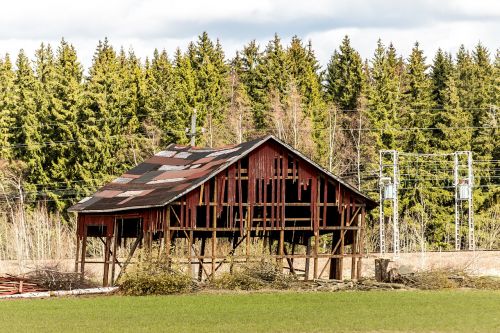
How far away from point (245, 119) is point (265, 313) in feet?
188

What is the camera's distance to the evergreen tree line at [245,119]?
79688 mm

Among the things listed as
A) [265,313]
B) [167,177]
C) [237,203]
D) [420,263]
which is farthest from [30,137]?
[265,313]

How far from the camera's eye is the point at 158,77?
91.9 m

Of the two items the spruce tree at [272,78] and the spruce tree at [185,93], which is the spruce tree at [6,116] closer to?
the spruce tree at [185,93]

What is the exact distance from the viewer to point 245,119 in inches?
3489

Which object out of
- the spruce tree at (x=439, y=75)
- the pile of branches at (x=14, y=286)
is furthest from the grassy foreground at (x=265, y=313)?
the spruce tree at (x=439, y=75)

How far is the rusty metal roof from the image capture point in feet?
138

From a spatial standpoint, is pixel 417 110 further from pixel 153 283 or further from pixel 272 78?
pixel 153 283

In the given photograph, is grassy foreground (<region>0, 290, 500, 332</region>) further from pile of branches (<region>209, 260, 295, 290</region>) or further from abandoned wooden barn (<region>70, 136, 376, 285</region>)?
abandoned wooden barn (<region>70, 136, 376, 285</region>)

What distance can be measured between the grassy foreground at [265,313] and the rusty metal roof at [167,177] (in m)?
4.89

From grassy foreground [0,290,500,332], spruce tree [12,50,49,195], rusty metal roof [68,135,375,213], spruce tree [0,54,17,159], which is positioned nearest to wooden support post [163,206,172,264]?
rusty metal roof [68,135,375,213]

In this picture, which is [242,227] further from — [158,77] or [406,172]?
[158,77]

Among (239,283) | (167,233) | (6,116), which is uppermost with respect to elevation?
(6,116)

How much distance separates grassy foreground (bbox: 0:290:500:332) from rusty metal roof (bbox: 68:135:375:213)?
489 cm
